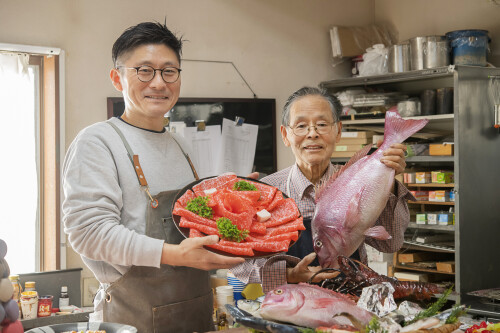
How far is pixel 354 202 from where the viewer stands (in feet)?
6.79

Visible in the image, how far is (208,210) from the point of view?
1.96m

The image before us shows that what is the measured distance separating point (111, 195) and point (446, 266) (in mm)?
3303

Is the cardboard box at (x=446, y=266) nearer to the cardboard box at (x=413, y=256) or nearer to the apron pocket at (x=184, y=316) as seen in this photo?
the cardboard box at (x=413, y=256)

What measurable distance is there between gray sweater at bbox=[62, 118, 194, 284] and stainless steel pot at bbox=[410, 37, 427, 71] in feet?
10.4

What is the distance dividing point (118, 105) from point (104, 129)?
2446 millimetres

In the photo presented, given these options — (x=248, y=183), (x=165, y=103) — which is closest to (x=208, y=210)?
(x=248, y=183)

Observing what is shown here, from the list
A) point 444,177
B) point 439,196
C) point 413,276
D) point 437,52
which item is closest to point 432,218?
point 439,196

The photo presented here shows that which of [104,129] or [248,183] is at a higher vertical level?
[104,129]

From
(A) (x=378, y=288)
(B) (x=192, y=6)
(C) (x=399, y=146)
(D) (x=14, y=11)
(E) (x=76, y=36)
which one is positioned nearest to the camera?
(A) (x=378, y=288)

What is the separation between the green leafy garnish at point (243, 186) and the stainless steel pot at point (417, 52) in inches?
119

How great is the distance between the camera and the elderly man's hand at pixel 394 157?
6.97 ft

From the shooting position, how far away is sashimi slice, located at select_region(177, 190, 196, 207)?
1963mm

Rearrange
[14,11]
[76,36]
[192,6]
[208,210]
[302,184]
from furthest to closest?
[192,6], [76,36], [14,11], [302,184], [208,210]

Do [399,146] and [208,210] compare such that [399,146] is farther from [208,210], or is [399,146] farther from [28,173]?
[28,173]
